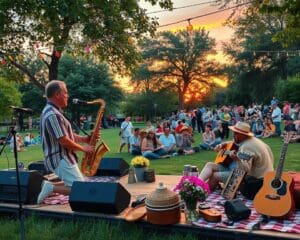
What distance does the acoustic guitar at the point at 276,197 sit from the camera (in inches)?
213

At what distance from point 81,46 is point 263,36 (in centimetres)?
3113

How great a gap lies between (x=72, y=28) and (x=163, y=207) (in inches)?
→ 442

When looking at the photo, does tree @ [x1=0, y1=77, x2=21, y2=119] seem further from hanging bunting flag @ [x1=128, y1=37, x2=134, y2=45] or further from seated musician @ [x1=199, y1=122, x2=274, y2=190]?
seated musician @ [x1=199, y1=122, x2=274, y2=190]

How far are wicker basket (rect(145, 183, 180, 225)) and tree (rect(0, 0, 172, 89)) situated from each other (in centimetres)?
897

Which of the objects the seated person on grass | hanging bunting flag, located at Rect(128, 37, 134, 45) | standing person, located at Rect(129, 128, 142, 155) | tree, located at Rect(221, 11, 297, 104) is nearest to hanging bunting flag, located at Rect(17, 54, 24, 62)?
hanging bunting flag, located at Rect(128, 37, 134, 45)

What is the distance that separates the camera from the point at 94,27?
14.5 m

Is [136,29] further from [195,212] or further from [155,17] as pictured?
[195,212]

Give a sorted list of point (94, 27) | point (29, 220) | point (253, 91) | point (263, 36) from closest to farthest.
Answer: point (29, 220)
point (94, 27)
point (263, 36)
point (253, 91)

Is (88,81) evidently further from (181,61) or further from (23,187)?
(23,187)

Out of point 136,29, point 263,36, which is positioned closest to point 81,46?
point 136,29

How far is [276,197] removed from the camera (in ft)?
18.3

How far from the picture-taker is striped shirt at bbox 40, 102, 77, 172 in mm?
6027

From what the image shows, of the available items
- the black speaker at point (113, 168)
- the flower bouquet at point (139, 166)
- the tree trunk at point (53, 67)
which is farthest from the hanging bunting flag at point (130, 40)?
the flower bouquet at point (139, 166)

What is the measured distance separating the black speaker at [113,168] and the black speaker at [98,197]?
10.4 feet
